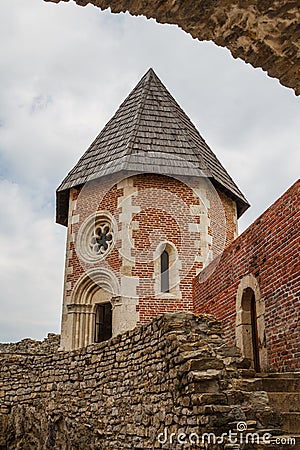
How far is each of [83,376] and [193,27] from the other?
7755 mm

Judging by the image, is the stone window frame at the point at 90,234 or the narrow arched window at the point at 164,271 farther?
the stone window frame at the point at 90,234

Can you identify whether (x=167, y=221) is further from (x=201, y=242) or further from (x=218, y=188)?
Result: (x=218, y=188)

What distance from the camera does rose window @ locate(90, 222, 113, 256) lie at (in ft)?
46.3

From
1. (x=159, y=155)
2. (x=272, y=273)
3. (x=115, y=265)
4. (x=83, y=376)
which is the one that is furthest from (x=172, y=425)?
(x=159, y=155)

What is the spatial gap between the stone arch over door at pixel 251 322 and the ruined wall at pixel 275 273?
10 cm

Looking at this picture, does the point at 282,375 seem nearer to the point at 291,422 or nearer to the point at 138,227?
the point at 291,422

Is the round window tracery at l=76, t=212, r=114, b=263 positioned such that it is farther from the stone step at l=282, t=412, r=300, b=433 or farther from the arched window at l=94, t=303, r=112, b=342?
the stone step at l=282, t=412, r=300, b=433

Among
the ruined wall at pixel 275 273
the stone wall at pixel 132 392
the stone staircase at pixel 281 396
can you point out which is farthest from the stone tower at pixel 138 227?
the stone staircase at pixel 281 396

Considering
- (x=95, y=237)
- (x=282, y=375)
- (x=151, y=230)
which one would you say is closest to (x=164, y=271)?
(x=151, y=230)

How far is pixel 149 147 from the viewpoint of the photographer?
14.8m

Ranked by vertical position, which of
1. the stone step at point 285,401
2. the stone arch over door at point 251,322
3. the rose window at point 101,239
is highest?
the rose window at point 101,239

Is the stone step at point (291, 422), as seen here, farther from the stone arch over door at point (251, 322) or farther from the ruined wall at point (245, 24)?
the ruined wall at point (245, 24)

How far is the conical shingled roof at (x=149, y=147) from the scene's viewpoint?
1430 centimetres

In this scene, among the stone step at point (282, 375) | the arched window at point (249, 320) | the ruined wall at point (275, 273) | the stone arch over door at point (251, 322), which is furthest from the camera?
the arched window at point (249, 320)
